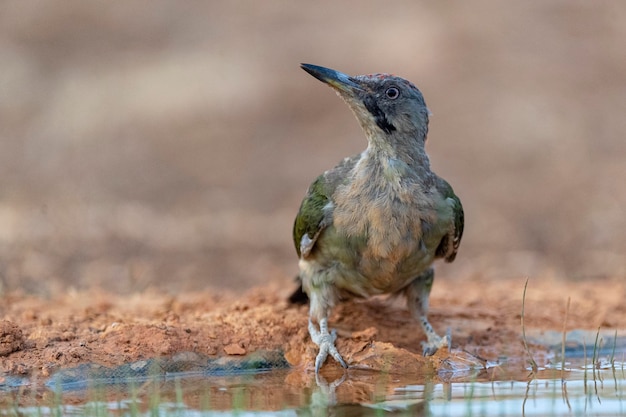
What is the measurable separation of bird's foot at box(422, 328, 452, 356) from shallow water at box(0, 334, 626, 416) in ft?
0.91

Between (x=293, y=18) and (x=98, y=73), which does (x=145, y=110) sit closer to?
(x=98, y=73)

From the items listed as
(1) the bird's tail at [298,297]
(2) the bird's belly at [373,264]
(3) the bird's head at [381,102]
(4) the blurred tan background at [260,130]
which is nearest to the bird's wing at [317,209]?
(2) the bird's belly at [373,264]

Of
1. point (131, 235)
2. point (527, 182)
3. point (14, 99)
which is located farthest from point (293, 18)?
point (131, 235)

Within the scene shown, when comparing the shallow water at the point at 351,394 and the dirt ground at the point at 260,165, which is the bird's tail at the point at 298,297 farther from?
the shallow water at the point at 351,394

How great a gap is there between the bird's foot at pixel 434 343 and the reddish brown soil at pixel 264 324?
0.29 feet


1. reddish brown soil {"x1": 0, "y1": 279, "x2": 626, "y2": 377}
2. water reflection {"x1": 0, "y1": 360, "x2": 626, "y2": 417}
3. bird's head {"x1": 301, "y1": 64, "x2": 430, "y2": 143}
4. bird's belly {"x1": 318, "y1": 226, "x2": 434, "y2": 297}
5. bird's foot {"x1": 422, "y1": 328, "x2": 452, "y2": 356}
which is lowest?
water reflection {"x1": 0, "y1": 360, "x2": 626, "y2": 417}

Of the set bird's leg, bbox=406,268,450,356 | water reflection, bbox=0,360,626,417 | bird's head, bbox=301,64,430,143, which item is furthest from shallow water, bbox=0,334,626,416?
bird's head, bbox=301,64,430,143

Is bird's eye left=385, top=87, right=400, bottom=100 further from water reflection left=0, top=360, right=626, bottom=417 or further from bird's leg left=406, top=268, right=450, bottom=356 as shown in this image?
water reflection left=0, top=360, right=626, bottom=417

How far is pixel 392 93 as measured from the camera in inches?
249

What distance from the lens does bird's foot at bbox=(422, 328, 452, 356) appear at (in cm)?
646

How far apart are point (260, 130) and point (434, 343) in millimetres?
9421

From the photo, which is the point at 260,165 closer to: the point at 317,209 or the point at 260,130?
the point at 260,130

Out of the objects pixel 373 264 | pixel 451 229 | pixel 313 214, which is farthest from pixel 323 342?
pixel 451 229

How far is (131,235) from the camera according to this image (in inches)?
443
